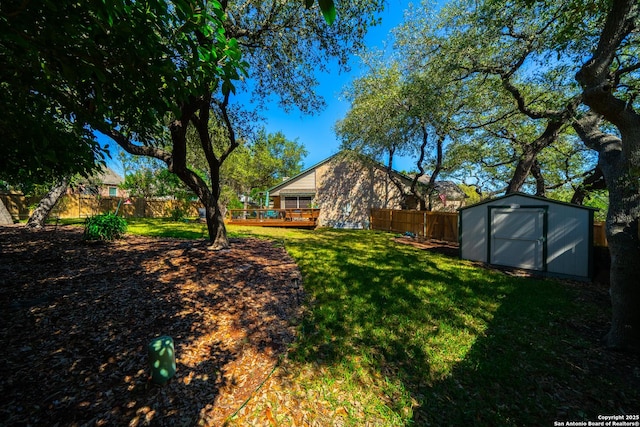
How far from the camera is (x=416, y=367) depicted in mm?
3318

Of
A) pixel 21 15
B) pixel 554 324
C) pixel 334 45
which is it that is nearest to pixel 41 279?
pixel 21 15

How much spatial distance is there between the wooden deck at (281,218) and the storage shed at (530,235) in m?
11.5

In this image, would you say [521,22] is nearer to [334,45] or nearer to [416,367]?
[334,45]

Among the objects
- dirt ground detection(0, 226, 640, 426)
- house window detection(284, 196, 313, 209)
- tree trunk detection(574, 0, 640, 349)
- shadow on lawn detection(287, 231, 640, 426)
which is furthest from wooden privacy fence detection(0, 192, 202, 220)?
tree trunk detection(574, 0, 640, 349)

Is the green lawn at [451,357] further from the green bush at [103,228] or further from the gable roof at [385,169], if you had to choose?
the gable roof at [385,169]

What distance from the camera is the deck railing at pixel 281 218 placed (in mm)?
19203

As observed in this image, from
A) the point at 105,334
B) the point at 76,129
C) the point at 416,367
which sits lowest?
the point at 416,367

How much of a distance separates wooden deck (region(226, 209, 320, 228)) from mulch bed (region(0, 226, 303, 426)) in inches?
485

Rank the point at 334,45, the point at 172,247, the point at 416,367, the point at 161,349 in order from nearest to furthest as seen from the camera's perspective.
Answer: the point at 161,349, the point at 416,367, the point at 334,45, the point at 172,247

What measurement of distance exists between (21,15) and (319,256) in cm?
760

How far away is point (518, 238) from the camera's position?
8.37m

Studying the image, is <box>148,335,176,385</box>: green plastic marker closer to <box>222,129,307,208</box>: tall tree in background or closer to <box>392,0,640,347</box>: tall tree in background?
<box>392,0,640,347</box>: tall tree in background

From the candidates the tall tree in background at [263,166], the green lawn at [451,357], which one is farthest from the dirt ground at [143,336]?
the tall tree in background at [263,166]

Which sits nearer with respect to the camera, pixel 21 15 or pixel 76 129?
pixel 21 15
